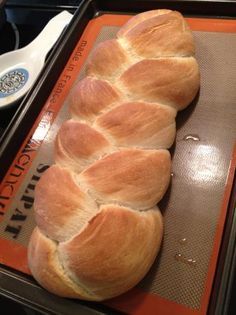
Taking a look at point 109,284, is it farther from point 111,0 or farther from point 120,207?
point 111,0

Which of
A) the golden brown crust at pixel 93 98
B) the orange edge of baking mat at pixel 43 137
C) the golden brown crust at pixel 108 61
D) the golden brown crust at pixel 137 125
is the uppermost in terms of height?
the golden brown crust at pixel 108 61

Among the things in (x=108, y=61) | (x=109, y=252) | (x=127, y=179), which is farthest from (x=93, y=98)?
(x=109, y=252)

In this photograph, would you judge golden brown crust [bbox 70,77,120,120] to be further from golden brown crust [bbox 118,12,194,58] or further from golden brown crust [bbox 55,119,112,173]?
golden brown crust [bbox 118,12,194,58]

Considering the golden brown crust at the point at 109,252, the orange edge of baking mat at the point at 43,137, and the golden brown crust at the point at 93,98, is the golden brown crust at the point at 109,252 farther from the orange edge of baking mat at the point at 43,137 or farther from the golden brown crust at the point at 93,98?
the golden brown crust at the point at 93,98

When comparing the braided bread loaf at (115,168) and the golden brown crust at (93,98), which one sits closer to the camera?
the braided bread loaf at (115,168)

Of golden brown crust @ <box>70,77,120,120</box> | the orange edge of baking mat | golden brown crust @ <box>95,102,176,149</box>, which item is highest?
golden brown crust @ <box>70,77,120,120</box>

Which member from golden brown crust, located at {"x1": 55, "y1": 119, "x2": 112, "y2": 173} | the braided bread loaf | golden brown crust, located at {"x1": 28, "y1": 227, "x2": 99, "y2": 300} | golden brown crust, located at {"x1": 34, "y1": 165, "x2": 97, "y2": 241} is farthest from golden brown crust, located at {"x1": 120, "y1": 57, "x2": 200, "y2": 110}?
golden brown crust, located at {"x1": 28, "y1": 227, "x2": 99, "y2": 300}

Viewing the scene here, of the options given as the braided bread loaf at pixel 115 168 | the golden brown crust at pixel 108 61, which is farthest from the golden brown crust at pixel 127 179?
the golden brown crust at pixel 108 61
